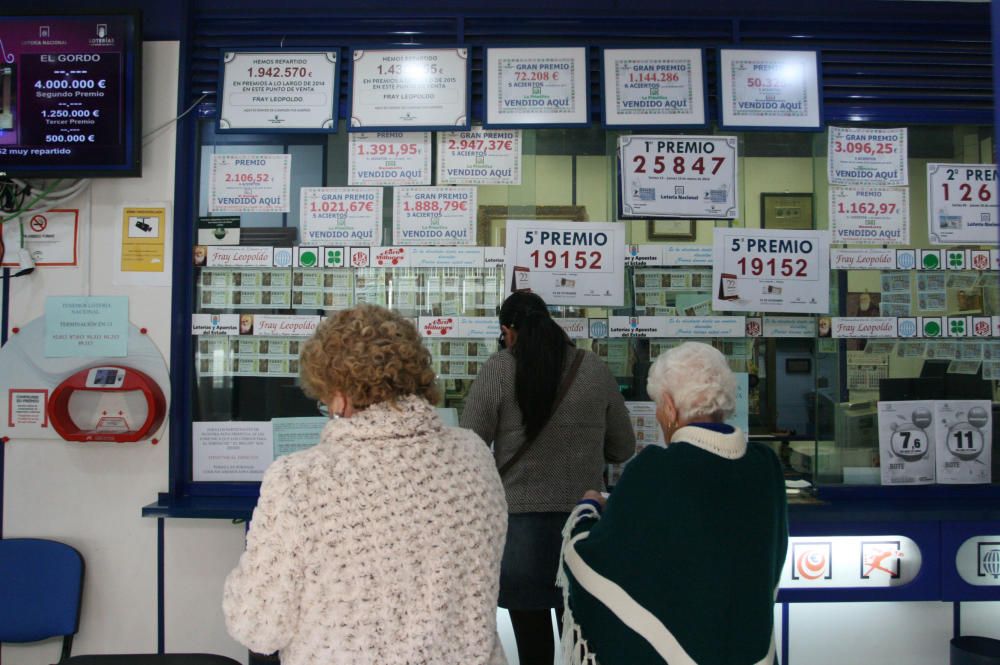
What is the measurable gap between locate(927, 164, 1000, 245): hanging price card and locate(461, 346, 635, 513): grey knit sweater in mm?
1922

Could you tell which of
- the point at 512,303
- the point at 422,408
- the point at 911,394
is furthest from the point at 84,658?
the point at 911,394

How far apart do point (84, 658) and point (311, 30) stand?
2.66 metres

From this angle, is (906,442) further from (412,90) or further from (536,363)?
(412,90)

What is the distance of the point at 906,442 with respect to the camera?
10.8ft

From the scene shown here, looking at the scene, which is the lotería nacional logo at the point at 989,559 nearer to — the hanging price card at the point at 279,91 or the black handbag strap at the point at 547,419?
the black handbag strap at the point at 547,419

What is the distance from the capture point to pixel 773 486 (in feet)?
5.81

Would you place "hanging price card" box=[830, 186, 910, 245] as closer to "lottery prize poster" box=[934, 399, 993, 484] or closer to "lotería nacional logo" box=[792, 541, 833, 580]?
"lottery prize poster" box=[934, 399, 993, 484]

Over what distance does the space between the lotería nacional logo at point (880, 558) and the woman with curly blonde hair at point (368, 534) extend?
6.97 ft

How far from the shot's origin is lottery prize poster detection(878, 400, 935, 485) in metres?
3.28

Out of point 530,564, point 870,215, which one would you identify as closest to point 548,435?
point 530,564

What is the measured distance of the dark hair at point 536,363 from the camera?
2.55 metres

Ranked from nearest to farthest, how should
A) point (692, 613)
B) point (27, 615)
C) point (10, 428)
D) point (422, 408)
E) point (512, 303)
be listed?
point (422, 408) → point (692, 613) → point (512, 303) → point (27, 615) → point (10, 428)

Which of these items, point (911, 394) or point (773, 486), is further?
point (911, 394)

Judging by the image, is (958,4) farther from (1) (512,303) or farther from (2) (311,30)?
(2) (311,30)
